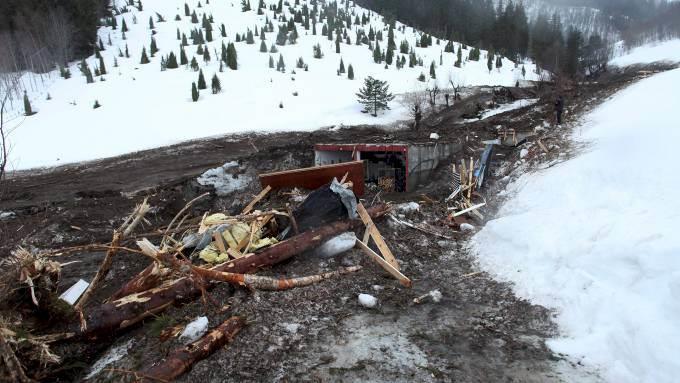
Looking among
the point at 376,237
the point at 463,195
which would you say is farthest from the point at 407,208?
the point at 463,195

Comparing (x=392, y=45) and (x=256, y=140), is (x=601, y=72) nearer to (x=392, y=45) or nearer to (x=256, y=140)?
(x=392, y=45)

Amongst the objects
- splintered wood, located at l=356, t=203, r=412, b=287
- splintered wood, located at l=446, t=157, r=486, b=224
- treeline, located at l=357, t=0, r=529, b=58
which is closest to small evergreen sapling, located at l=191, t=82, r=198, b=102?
splintered wood, located at l=446, t=157, r=486, b=224

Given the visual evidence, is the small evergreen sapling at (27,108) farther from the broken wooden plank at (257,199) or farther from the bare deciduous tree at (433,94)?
the bare deciduous tree at (433,94)

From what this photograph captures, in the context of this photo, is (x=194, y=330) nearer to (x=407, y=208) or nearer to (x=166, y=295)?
(x=166, y=295)

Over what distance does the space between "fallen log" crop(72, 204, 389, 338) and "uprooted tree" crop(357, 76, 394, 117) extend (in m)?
17.1

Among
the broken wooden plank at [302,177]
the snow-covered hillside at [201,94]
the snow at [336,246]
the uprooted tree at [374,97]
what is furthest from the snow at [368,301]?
the uprooted tree at [374,97]

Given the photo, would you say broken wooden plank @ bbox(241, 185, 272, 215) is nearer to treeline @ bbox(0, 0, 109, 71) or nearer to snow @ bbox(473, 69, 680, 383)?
snow @ bbox(473, 69, 680, 383)

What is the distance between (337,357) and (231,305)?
148cm

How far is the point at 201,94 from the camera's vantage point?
23.7 m

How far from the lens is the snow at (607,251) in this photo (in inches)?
147

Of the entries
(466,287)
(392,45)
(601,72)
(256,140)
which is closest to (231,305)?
(466,287)

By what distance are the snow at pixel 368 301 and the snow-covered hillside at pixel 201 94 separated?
1465 cm

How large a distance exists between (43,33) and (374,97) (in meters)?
23.2

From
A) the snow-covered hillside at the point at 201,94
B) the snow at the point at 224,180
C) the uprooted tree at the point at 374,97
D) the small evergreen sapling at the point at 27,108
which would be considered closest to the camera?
the snow at the point at 224,180
